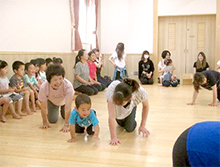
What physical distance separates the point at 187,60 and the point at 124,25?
80.6 inches

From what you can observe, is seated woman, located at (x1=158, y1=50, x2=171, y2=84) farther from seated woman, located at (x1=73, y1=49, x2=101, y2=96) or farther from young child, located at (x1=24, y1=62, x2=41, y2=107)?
young child, located at (x1=24, y1=62, x2=41, y2=107)

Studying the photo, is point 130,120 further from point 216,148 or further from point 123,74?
point 123,74

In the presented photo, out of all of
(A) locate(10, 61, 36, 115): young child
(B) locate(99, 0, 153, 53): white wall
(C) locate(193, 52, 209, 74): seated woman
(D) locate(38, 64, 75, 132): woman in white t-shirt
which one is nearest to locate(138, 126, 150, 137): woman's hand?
(D) locate(38, 64, 75, 132): woman in white t-shirt

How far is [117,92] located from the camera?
2.20 m

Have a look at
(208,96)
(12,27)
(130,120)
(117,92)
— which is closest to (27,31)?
(12,27)

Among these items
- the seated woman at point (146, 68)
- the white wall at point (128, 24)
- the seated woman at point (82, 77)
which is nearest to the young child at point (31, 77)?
the seated woman at point (82, 77)

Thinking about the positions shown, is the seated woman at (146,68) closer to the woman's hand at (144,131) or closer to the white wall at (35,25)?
the white wall at (35,25)

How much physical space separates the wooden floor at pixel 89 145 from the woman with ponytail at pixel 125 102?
0.09 metres

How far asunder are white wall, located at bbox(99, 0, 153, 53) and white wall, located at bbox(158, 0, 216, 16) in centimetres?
39

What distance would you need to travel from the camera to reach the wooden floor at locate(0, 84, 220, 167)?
86.1 inches

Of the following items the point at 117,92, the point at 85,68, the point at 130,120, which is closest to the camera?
the point at 117,92

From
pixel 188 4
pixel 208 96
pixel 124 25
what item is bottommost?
pixel 208 96

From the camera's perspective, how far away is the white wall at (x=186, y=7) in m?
7.83

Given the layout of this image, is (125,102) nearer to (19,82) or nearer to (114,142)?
(114,142)
